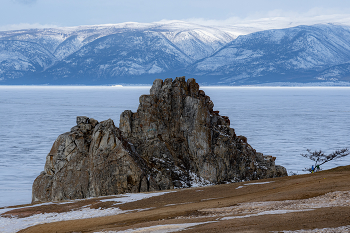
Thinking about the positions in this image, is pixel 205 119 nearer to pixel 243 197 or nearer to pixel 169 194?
pixel 169 194

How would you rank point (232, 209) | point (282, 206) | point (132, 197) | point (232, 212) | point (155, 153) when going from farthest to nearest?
point (155, 153), point (132, 197), point (232, 209), point (232, 212), point (282, 206)

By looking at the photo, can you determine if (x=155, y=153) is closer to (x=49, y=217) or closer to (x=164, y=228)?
(x=49, y=217)

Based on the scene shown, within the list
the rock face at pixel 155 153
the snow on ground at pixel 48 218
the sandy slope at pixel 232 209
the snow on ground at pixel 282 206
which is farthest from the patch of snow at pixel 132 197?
the snow on ground at pixel 282 206

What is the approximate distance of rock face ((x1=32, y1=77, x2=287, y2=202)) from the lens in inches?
1344

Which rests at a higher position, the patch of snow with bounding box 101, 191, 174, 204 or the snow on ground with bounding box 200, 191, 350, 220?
the snow on ground with bounding box 200, 191, 350, 220

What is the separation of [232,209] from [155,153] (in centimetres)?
1916

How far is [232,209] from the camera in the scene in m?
21.0

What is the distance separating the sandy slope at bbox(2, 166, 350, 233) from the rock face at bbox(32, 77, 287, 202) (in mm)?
5914

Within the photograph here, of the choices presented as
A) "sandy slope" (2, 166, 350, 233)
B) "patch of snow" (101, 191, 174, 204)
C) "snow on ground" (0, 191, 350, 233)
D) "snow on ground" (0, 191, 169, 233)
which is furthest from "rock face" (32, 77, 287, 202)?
"snow on ground" (0, 191, 350, 233)

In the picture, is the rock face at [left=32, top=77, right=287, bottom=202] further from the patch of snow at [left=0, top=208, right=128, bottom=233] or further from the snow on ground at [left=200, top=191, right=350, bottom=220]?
the snow on ground at [left=200, top=191, right=350, bottom=220]

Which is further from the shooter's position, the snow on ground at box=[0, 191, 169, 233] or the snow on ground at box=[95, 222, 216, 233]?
the snow on ground at box=[0, 191, 169, 233]

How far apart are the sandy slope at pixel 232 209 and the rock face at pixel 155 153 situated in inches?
233

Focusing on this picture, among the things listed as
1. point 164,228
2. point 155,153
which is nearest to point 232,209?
point 164,228

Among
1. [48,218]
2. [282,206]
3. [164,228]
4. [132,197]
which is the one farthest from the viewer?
[132,197]
